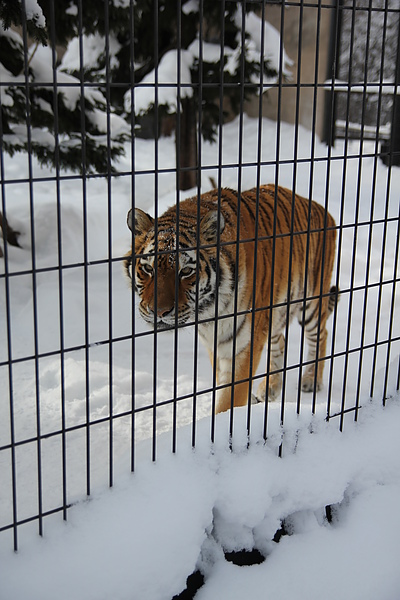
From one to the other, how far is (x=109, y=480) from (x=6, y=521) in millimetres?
424

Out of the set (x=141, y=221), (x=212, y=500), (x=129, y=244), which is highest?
(x=141, y=221)

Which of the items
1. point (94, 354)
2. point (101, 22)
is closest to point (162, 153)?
point (101, 22)

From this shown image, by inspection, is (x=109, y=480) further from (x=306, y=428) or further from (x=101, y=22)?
(x=101, y=22)

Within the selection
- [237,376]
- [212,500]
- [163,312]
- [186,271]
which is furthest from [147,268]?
[212,500]

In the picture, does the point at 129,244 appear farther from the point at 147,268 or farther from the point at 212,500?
the point at 212,500

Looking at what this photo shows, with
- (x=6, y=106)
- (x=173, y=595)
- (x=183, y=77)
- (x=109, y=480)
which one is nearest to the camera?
(x=173, y=595)

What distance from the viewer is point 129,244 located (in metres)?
6.05

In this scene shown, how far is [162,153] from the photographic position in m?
11.5

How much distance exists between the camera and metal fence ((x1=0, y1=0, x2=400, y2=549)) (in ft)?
5.73

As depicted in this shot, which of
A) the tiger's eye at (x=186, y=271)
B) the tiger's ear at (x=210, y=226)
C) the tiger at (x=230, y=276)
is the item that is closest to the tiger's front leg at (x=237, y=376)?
the tiger at (x=230, y=276)

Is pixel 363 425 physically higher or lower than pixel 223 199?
lower

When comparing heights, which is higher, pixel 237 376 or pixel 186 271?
pixel 186 271

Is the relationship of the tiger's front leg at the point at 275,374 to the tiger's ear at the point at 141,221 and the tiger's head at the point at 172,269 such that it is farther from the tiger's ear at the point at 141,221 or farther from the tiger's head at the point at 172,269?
the tiger's ear at the point at 141,221

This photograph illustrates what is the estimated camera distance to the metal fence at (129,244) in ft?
5.73
